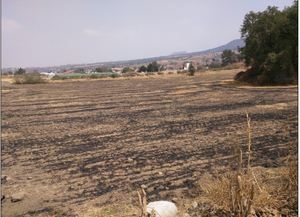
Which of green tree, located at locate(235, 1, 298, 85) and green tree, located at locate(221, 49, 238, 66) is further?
green tree, located at locate(221, 49, 238, 66)

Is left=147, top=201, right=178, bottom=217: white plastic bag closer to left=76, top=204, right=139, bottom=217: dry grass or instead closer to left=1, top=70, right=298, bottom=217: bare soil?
left=76, top=204, right=139, bottom=217: dry grass

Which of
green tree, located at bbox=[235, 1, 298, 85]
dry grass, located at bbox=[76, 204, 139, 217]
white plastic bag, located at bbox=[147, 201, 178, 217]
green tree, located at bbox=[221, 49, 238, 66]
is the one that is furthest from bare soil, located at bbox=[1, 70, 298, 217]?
green tree, located at bbox=[221, 49, 238, 66]

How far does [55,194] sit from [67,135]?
4702mm

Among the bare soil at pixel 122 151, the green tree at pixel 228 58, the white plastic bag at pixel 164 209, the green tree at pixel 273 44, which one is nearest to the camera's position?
the white plastic bag at pixel 164 209

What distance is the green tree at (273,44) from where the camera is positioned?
2148 cm

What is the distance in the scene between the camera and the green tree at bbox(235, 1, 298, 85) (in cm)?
2148

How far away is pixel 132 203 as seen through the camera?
4.71m

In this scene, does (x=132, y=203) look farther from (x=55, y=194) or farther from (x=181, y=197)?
(x=55, y=194)

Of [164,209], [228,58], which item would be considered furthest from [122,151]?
[228,58]

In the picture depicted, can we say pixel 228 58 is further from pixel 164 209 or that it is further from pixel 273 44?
pixel 164 209

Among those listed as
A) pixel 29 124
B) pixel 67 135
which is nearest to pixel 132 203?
pixel 67 135

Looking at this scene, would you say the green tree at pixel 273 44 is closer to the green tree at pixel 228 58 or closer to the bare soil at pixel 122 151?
the bare soil at pixel 122 151

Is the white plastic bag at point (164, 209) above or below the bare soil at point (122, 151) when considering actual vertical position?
above

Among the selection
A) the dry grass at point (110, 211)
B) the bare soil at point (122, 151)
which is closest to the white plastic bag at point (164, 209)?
the dry grass at point (110, 211)
